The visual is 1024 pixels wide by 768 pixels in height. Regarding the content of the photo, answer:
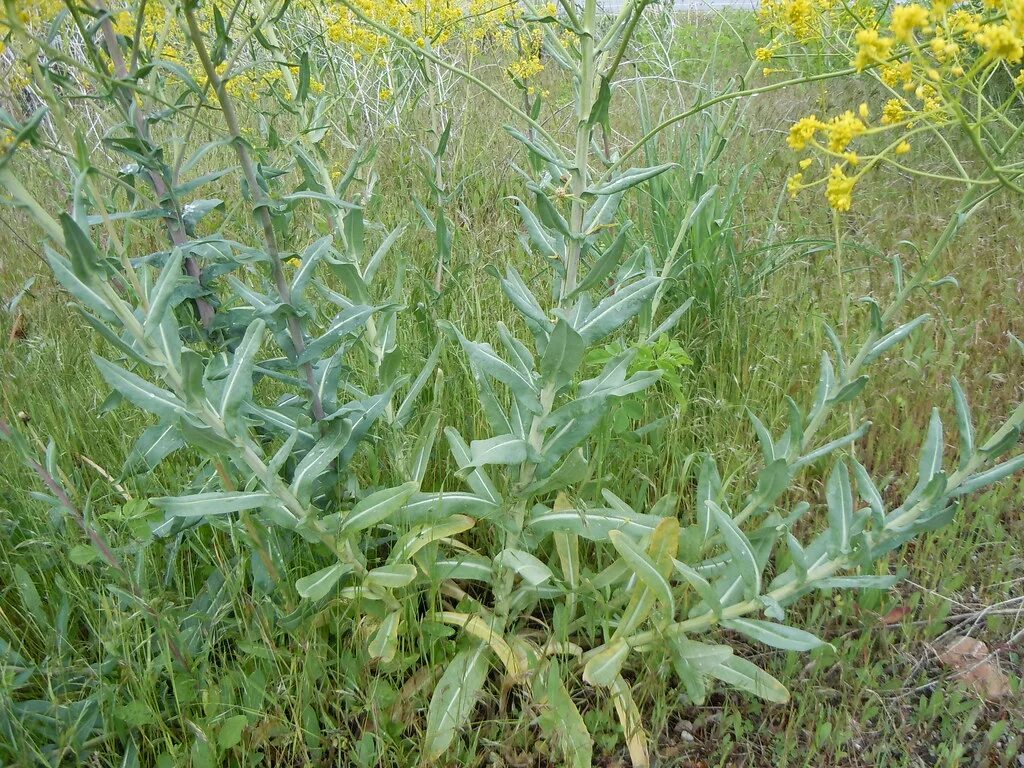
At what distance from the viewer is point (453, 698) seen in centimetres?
149

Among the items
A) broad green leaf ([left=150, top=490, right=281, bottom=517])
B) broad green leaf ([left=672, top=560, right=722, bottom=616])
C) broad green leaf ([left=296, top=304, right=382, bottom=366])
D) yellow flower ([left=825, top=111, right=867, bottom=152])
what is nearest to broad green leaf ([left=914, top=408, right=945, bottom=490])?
broad green leaf ([left=672, top=560, right=722, bottom=616])

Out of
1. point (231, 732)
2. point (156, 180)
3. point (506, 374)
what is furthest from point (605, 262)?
point (231, 732)

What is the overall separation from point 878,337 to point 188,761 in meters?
1.61

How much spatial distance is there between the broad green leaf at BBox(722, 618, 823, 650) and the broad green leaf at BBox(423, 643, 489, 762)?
20.7 inches

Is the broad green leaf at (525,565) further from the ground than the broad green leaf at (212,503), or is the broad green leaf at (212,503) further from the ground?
the broad green leaf at (212,503)

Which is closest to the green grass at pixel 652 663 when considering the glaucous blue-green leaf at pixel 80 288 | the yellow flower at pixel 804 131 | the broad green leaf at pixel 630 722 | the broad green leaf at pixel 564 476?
the broad green leaf at pixel 630 722

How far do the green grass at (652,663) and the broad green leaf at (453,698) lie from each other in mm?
47

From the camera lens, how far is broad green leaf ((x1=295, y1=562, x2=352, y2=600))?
1.43 meters

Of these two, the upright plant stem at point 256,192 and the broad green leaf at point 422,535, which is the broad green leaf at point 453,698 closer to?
the broad green leaf at point 422,535

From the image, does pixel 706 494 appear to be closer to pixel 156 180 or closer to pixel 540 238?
pixel 540 238

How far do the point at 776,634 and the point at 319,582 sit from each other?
93 centimetres

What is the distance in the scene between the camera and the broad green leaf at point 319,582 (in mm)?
1433

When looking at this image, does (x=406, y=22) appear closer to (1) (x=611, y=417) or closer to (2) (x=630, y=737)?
(1) (x=611, y=417)

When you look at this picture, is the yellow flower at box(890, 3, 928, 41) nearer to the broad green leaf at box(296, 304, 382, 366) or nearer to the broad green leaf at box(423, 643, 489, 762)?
the broad green leaf at box(296, 304, 382, 366)
